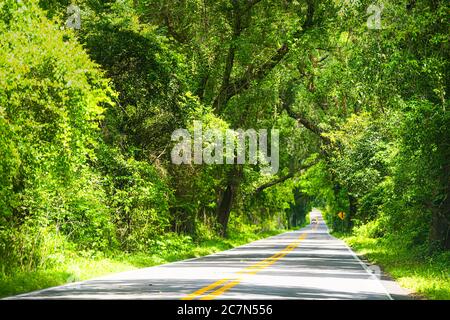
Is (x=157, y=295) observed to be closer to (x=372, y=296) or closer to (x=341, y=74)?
(x=372, y=296)

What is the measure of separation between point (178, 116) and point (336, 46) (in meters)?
14.4

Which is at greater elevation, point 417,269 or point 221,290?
point 221,290

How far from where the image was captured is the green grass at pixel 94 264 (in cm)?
1723

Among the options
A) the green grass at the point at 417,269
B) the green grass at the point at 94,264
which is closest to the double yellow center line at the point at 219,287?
the green grass at the point at 94,264

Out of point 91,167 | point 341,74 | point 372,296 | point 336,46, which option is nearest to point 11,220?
point 91,167

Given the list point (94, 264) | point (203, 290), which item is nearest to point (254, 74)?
point (94, 264)

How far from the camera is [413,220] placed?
2947 centimetres

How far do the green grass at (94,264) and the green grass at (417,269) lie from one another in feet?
24.0

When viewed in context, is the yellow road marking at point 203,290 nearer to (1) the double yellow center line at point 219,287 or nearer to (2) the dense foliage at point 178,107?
(1) the double yellow center line at point 219,287

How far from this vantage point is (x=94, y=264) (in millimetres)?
22688

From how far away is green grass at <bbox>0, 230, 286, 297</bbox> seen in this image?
17234 millimetres

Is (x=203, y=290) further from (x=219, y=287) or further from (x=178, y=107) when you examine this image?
(x=178, y=107)

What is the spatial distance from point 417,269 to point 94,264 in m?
8.86

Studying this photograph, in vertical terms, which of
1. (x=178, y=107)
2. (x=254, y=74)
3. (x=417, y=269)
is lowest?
(x=417, y=269)
